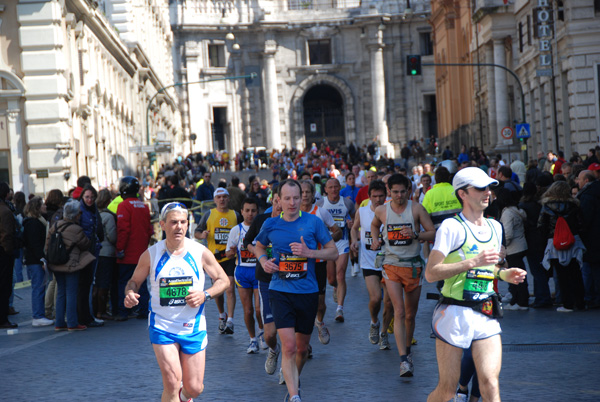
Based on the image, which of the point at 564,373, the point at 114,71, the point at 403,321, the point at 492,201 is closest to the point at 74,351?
the point at 403,321

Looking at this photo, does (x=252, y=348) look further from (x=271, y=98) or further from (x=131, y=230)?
(x=271, y=98)

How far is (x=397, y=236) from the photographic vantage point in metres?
10.5

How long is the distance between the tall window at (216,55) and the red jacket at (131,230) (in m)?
58.5

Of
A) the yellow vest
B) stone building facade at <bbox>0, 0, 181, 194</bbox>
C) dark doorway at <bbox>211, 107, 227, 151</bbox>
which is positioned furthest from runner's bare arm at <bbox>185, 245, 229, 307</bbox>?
dark doorway at <bbox>211, 107, 227, 151</bbox>

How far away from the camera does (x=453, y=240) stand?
6785 mm

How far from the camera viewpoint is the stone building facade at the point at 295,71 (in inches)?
2844

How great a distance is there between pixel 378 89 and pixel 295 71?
19.3ft

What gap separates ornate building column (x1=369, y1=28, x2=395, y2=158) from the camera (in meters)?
72.2

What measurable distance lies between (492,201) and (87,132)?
1944 centimetres

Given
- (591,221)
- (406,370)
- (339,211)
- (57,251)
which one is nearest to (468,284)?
(406,370)

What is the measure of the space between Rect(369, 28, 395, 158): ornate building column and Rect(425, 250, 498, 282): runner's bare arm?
65.5m

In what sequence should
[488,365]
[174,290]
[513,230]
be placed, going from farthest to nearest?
[513,230] → [174,290] → [488,365]

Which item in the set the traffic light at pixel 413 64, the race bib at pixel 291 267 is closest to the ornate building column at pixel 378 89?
the traffic light at pixel 413 64

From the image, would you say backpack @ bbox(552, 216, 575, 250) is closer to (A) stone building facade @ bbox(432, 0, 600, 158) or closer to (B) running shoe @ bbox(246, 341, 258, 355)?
(B) running shoe @ bbox(246, 341, 258, 355)
